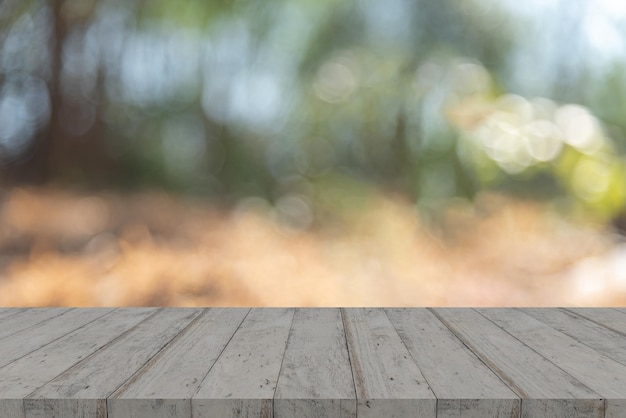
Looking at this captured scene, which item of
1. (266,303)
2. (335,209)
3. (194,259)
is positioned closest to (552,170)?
(335,209)

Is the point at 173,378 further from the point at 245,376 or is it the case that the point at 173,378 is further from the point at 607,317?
the point at 607,317

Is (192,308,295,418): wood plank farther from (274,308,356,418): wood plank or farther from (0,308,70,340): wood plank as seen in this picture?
(0,308,70,340): wood plank

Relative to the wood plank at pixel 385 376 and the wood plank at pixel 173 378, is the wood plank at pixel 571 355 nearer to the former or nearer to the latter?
the wood plank at pixel 385 376

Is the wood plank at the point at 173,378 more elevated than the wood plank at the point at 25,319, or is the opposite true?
the wood plank at the point at 173,378

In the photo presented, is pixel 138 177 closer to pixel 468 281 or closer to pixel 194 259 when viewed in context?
pixel 194 259

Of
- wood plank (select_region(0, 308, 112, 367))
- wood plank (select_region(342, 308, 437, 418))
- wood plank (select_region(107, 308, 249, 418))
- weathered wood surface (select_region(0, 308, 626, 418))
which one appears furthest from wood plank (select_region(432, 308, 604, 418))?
wood plank (select_region(0, 308, 112, 367))

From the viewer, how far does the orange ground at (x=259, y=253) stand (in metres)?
1.96

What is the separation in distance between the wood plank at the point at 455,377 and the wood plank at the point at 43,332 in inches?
24.1

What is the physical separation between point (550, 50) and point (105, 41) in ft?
4.46

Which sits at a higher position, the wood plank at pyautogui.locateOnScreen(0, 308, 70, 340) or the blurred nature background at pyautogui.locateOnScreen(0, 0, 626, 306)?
the blurred nature background at pyautogui.locateOnScreen(0, 0, 626, 306)

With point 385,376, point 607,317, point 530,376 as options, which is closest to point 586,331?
point 607,317

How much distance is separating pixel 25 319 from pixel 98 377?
0.53 metres

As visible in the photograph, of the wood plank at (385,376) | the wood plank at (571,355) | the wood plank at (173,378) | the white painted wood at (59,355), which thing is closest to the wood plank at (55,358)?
the white painted wood at (59,355)

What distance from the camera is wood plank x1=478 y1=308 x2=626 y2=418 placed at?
84 centimetres
